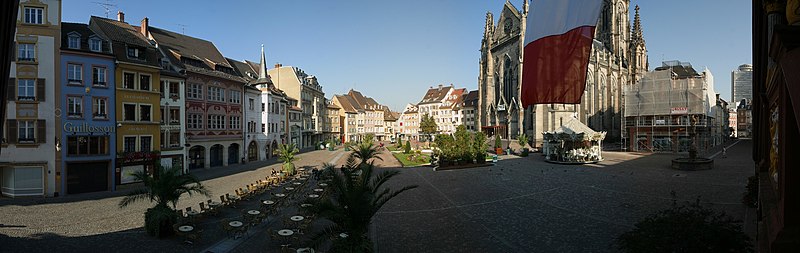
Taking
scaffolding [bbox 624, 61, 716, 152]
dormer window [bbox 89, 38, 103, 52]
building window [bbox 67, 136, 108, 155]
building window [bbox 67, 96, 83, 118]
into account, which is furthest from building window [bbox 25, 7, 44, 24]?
scaffolding [bbox 624, 61, 716, 152]

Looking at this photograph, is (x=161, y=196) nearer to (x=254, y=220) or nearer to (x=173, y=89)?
(x=254, y=220)

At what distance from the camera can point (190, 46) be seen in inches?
1528

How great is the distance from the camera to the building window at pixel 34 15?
22.3 meters

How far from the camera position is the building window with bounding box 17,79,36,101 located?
72.9 ft

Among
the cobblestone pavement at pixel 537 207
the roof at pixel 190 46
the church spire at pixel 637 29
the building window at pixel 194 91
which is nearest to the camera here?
the cobblestone pavement at pixel 537 207

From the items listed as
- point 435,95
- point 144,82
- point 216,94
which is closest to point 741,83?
point 435,95

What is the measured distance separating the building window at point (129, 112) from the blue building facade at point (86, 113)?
75 centimetres

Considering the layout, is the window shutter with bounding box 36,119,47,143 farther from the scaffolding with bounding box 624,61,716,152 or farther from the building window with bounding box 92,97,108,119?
the scaffolding with bounding box 624,61,716,152

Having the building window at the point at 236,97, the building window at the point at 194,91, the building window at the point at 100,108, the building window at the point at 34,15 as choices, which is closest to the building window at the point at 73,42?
the building window at the point at 34,15

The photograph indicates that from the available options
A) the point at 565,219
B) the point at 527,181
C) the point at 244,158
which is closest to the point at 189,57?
the point at 244,158

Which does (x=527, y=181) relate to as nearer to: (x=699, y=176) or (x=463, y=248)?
(x=699, y=176)

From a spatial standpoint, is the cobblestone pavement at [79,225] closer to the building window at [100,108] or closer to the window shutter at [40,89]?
the building window at [100,108]

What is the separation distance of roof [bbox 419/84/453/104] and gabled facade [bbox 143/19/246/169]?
6665 cm

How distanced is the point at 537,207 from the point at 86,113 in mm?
27725
